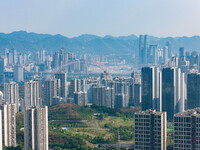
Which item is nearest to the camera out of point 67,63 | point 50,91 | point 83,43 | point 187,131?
point 187,131

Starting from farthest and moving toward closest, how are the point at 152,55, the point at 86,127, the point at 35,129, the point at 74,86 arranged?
the point at 152,55 < the point at 74,86 < the point at 86,127 < the point at 35,129

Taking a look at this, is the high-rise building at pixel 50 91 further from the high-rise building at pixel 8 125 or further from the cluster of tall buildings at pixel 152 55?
the cluster of tall buildings at pixel 152 55

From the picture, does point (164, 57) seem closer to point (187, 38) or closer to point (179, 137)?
point (187, 38)

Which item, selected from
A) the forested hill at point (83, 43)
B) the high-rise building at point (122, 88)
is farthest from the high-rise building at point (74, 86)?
the forested hill at point (83, 43)

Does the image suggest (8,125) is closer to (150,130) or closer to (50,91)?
(150,130)

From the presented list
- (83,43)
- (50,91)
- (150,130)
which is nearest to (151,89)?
(50,91)

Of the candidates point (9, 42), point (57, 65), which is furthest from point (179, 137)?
point (9, 42)
